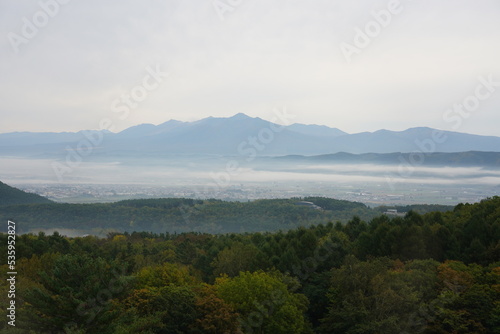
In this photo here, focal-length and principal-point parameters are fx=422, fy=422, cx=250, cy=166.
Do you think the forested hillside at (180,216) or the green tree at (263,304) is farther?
the forested hillside at (180,216)

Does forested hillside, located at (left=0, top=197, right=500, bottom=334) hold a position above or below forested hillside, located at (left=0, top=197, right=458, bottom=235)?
above

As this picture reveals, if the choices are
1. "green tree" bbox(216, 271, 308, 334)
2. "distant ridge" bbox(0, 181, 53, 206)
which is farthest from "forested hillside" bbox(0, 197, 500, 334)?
"distant ridge" bbox(0, 181, 53, 206)

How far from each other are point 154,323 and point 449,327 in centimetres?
1148

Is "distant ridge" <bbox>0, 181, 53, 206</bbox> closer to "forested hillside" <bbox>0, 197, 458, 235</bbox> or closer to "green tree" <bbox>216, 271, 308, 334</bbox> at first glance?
"forested hillside" <bbox>0, 197, 458, 235</bbox>

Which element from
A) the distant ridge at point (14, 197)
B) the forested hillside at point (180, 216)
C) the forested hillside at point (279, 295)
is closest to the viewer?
the forested hillside at point (279, 295)

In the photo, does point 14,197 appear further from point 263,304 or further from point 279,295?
point 279,295

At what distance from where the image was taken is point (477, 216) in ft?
88.9

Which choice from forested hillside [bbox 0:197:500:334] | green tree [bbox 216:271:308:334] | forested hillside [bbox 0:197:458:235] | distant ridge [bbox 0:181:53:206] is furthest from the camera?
distant ridge [bbox 0:181:53:206]

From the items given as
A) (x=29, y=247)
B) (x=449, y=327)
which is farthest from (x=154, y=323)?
(x=29, y=247)

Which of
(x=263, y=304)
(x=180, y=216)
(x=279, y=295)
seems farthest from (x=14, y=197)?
(x=279, y=295)

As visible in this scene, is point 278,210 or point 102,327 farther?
point 278,210

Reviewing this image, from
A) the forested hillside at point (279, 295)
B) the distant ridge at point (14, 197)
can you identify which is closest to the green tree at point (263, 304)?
the forested hillside at point (279, 295)

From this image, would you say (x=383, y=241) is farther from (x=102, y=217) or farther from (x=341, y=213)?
(x=102, y=217)

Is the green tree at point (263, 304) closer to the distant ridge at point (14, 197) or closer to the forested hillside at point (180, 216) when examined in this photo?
the forested hillside at point (180, 216)
